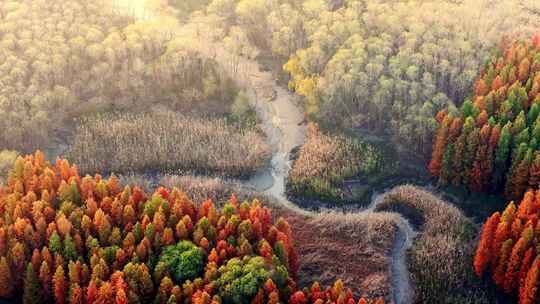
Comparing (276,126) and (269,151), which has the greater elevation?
(276,126)

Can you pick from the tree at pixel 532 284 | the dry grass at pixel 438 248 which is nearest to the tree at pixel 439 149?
the dry grass at pixel 438 248

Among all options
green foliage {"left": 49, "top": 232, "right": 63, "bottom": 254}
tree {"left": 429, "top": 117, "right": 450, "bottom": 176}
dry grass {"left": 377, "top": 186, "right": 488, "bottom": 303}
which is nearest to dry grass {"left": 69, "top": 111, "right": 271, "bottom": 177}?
dry grass {"left": 377, "top": 186, "right": 488, "bottom": 303}

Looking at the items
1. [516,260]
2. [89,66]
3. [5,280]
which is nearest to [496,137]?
[516,260]

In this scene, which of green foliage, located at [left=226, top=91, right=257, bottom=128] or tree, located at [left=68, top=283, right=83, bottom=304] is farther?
green foliage, located at [left=226, top=91, right=257, bottom=128]

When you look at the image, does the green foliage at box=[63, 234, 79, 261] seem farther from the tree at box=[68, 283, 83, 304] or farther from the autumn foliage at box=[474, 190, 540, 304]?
the autumn foliage at box=[474, 190, 540, 304]

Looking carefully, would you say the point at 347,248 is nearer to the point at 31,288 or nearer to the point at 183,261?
the point at 183,261

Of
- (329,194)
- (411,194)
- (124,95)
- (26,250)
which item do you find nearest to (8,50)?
(124,95)
